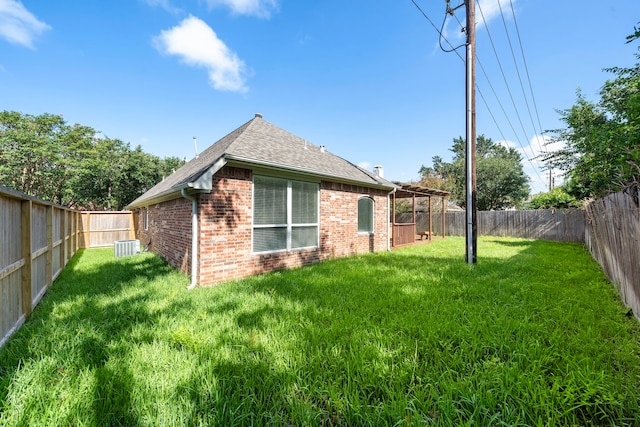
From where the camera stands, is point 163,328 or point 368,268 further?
point 368,268

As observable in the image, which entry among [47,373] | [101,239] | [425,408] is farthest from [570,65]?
[101,239]

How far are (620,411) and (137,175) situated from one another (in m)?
28.2

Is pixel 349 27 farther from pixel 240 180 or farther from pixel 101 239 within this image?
pixel 101 239

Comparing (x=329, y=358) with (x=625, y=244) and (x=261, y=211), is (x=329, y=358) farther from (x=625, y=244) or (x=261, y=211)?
(x=625, y=244)

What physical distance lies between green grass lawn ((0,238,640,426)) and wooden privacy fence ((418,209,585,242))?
11.6 m

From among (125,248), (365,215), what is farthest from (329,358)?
(125,248)

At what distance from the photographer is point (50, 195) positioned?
21.6m

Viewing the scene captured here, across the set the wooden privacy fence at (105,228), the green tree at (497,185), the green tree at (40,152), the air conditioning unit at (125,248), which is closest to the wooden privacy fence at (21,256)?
the air conditioning unit at (125,248)

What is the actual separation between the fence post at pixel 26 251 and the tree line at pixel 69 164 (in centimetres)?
2260

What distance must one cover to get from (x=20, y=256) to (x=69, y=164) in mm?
23977

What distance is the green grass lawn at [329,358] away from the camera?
189cm

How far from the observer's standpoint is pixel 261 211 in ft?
21.5

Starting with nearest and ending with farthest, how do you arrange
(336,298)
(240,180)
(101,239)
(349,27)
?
(336,298) → (240,180) → (349,27) → (101,239)

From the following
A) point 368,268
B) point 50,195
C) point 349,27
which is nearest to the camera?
point 368,268
